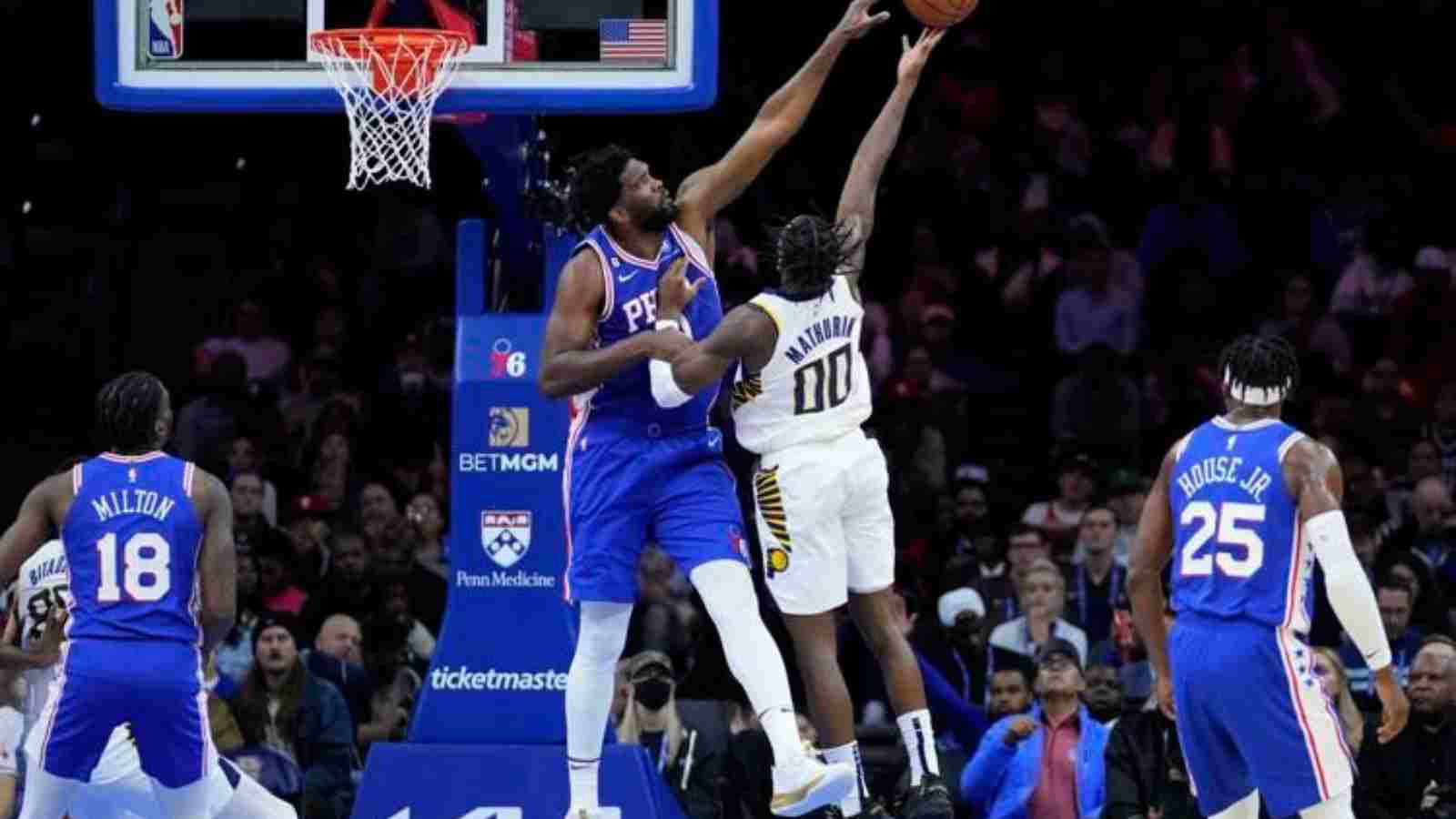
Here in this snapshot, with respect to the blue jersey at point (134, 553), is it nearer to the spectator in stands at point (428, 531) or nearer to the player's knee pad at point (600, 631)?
the player's knee pad at point (600, 631)

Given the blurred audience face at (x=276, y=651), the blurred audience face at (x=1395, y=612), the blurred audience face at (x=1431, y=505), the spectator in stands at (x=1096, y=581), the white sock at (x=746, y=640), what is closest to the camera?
the white sock at (x=746, y=640)

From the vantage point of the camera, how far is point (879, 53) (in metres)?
20.5

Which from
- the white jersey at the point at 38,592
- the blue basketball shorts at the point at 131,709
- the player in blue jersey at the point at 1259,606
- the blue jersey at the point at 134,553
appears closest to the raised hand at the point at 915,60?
the player in blue jersey at the point at 1259,606

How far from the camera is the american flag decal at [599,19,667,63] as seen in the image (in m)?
10.8

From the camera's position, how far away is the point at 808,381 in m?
9.94

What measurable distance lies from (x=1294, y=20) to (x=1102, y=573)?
6727mm

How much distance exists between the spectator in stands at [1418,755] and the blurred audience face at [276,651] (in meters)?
5.01

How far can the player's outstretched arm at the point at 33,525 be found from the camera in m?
9.70

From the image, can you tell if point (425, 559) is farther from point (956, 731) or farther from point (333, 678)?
point (956, 731)

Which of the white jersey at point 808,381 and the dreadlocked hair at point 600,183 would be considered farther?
the dreadlocked hair at point 600,183

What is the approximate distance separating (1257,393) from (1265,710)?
3.48 feet

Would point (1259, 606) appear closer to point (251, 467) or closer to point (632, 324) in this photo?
point (632, 324)

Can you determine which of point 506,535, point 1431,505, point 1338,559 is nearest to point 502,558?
point 506,535

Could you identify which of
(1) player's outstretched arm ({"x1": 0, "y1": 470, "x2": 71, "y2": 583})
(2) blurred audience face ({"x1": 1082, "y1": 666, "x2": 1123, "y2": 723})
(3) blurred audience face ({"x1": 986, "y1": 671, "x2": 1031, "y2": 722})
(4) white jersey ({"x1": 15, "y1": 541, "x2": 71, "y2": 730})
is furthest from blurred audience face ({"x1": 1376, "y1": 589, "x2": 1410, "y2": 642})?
(1) player's outstretched arm ({"x1": 0, "y1": 470, "x2": 71, "y2": 583})
